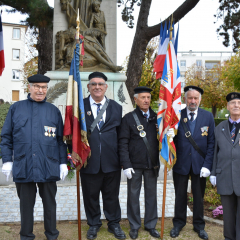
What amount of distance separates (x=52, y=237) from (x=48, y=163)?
0.97 metres

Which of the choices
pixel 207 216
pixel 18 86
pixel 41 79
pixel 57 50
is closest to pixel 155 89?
pixel 57 50

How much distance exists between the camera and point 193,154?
3.82 m

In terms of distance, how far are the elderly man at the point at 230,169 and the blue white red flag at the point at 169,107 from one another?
58 cm

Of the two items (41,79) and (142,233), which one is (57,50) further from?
(142,233)

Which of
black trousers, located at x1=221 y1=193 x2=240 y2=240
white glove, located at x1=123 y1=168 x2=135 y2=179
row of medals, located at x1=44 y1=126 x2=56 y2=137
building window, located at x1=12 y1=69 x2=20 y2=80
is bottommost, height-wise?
black trousers, located at x1=221 y1=193 x2=240 y2=240

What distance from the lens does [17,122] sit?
3.37 m

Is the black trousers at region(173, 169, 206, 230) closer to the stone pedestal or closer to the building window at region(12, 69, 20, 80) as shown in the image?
the stone pedestal

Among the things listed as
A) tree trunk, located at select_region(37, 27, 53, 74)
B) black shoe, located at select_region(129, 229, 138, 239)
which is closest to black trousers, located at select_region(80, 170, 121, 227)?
black shoe, located at select_region(129, 229, 138, 239)

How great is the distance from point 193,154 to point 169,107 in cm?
71

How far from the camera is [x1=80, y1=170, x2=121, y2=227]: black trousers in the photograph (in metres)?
3.85

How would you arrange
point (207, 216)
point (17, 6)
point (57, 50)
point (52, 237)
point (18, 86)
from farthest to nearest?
point (18, 86) → point (17, 6) → point (57, 50) → point (207, 216) → point (52, 237)

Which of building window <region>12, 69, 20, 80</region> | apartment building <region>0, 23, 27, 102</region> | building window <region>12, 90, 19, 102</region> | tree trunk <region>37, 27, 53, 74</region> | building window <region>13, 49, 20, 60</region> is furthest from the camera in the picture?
building window <region>13, 49, 20, 60</region>

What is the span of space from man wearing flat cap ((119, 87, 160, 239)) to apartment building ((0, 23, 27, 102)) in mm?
37007

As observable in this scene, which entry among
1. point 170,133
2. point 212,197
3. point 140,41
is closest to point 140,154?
point 170,133
